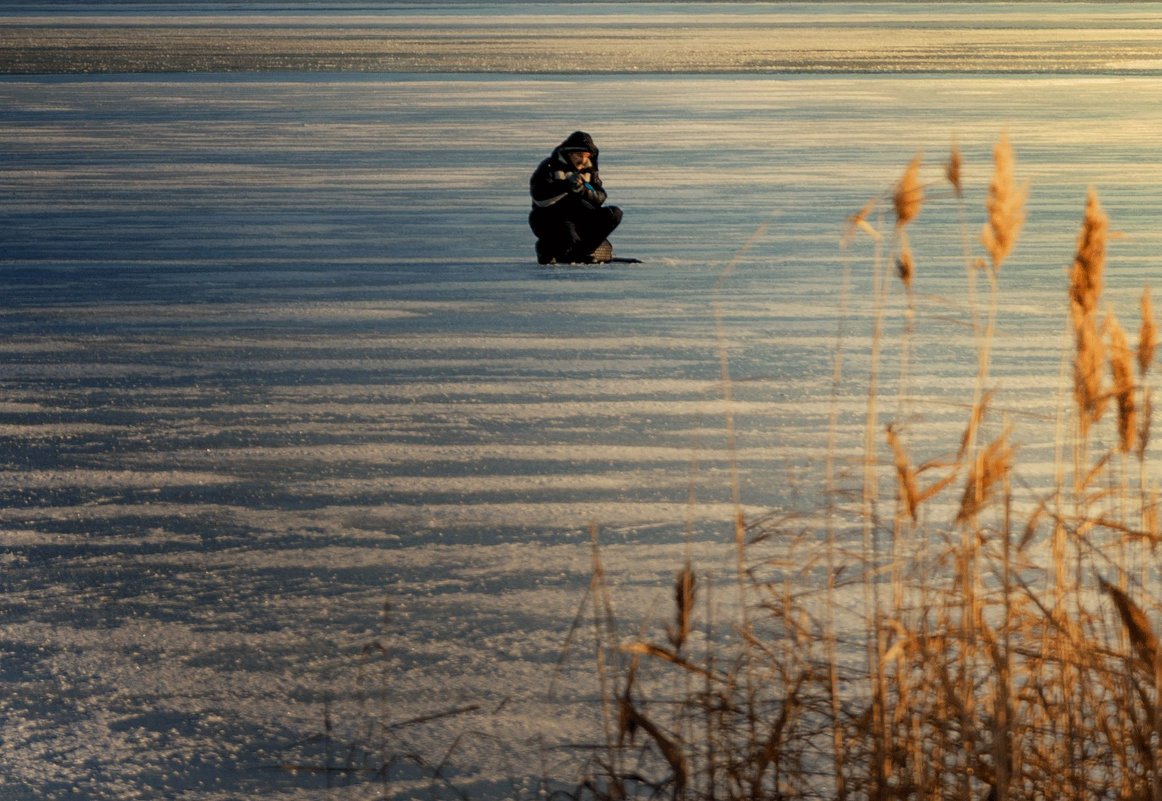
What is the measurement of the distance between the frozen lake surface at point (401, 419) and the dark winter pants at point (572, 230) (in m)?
0.17

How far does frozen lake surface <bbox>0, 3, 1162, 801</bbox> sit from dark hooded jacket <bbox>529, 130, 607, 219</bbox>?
1.26ft

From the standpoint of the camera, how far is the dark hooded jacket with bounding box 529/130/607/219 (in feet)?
30.5

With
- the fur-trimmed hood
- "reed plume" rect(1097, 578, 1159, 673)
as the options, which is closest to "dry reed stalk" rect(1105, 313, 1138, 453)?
"reed plume" rect(1097, 578, 1159, 673)

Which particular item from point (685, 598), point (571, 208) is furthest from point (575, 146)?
point (685, 598)

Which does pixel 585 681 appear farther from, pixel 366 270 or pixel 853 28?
pixel 853 28

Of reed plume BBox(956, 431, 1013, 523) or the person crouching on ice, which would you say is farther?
the person crouching on ice

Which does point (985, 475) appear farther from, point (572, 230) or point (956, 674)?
point (572, 230)

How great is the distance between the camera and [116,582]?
4.32 meters

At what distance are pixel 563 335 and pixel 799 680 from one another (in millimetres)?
4704

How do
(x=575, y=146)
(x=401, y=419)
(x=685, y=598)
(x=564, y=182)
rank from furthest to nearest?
(x=564, y=182), (x=575, y=146), (x=401, y=419), (x=685, y=598)

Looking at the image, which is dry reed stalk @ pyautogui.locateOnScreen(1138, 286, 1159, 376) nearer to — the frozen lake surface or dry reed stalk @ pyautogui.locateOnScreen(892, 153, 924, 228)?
dry reed stalk @ pyautogui.locateOnScreen(892, 153, 924, 228)

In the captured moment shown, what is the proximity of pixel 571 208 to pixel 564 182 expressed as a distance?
26 centimetres

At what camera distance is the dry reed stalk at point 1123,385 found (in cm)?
Result: 246

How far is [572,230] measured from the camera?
9469 mm
